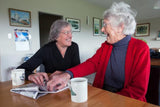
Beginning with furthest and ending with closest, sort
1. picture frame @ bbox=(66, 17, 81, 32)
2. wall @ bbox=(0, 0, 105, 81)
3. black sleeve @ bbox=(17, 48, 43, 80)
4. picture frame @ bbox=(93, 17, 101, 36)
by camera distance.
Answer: picture frame @ bbox=(93, 17, 101, 36)
picture frame @ bbox=(66, 17, 81, 32)
wall @ bbox=(0, 0, 105, 81)
black sleeve @ bbox=(17, 48, 43, 80)

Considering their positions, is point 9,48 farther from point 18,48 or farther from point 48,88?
point 48,88

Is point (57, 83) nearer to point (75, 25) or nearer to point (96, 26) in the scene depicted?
point (75, 25)

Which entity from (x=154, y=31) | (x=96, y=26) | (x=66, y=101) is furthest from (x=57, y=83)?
(x=154, y=31)

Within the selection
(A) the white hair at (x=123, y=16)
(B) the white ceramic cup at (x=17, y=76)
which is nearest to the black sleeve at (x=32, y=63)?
(B) the white ceramic cup at (x=17, y=76)

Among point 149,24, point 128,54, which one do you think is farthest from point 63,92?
point 149,24

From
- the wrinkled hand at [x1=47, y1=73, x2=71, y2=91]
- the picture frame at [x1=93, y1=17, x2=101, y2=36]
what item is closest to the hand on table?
the wrinkled hand at [x1=47, y1=73, x2=71, y2=91]

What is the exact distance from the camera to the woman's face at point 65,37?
1.47m

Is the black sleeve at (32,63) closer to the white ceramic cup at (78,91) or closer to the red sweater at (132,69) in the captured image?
the red sweater at (132,69)

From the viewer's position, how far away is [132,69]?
908 millimetres

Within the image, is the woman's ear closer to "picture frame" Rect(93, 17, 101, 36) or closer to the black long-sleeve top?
the black long-sleeve top

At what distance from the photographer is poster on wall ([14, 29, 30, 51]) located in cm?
263

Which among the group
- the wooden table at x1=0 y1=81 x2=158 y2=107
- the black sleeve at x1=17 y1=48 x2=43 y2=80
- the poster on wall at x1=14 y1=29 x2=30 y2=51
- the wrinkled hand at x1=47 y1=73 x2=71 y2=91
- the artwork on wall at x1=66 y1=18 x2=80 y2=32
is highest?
the artwork on wall at x1=66 y1=18 x2=80 y2=32

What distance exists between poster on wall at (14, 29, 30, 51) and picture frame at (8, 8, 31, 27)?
14 centimetres

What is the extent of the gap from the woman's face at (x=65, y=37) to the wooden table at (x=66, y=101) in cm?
81
